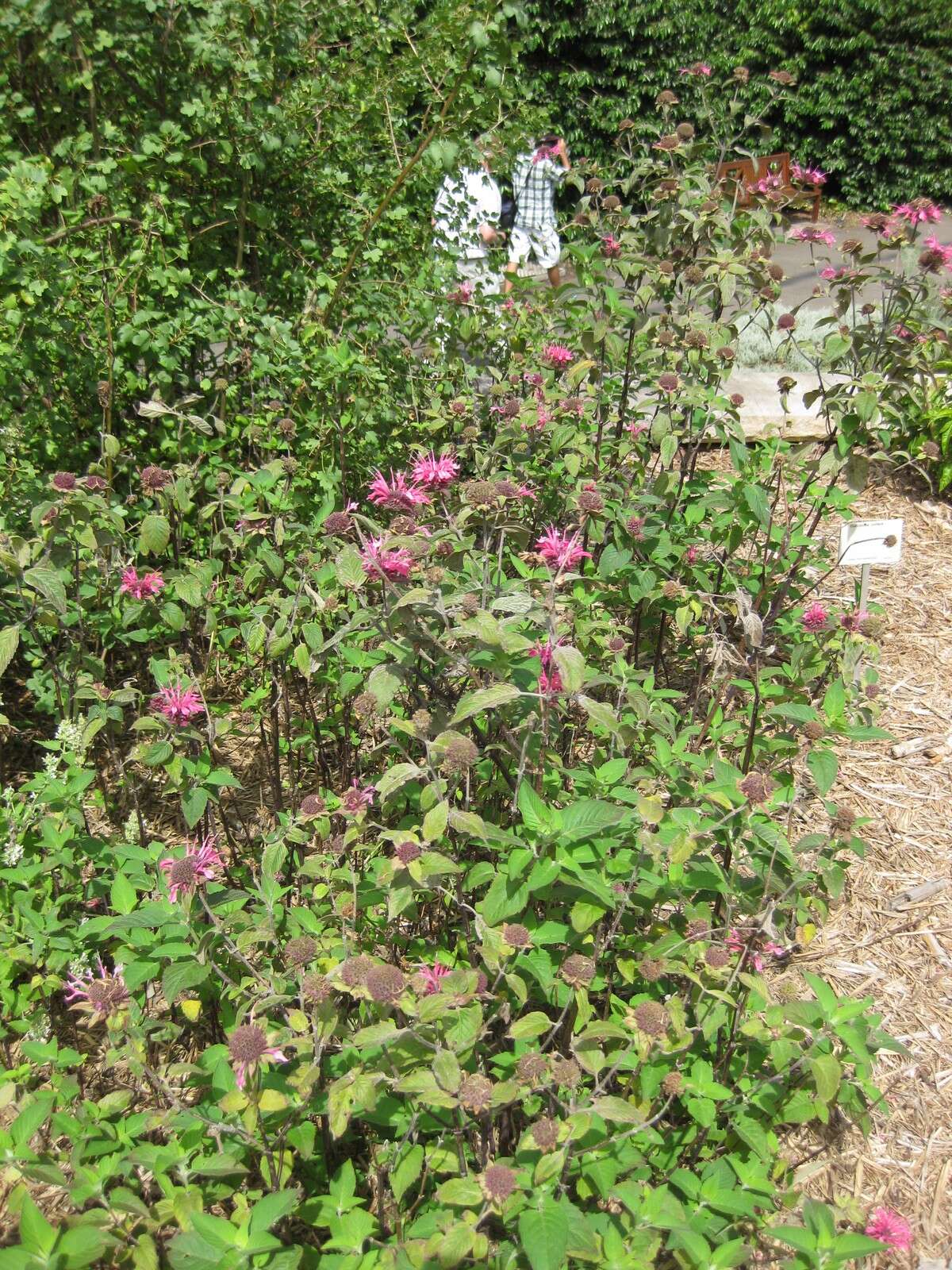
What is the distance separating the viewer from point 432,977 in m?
1.57

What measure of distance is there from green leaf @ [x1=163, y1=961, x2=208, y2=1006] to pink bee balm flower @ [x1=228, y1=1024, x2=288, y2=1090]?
0.19 meters

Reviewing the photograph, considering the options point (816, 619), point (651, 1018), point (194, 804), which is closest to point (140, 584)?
point (194, 804)

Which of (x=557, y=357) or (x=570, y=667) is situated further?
(x=557, y=357)

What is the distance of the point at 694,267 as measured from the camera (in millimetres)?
2783

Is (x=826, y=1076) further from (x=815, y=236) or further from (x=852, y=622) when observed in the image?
(x=815, y=236)

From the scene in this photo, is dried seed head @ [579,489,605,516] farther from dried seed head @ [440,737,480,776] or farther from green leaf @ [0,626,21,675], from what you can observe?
green leaf @ [0,626,21,675]

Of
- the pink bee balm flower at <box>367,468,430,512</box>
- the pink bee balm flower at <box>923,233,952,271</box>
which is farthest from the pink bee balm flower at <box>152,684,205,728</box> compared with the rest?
the pink bee balm flower at <box>923,233,952,271</box>

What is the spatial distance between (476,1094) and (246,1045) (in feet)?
1.15

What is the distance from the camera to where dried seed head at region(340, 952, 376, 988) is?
58.9 inches

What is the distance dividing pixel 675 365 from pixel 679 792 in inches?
58.6

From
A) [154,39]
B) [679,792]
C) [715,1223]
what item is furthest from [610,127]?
[715,1223]

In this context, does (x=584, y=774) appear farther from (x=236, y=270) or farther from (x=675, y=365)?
(x=236, y=270)

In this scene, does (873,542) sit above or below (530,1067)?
above

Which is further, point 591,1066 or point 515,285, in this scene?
point 515,285
